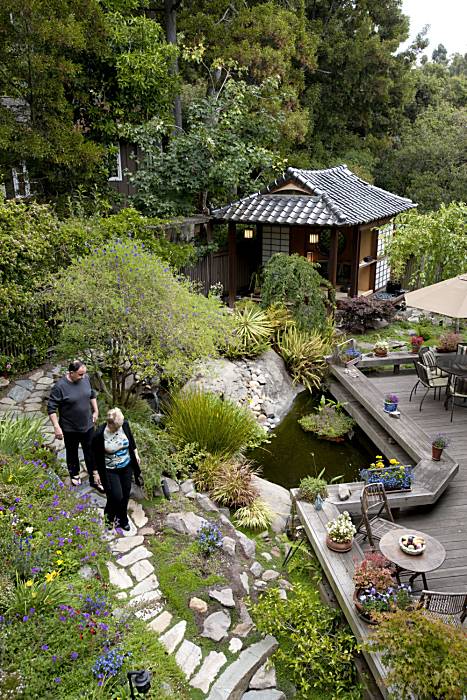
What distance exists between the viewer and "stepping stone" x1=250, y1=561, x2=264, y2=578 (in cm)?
602

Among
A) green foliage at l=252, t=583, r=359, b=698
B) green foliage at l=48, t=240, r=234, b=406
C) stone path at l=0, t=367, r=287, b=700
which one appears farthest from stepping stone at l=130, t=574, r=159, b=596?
green foliage at l=48, t=240, r=234, b=406

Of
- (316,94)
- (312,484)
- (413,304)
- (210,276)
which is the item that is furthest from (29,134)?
(316,94)

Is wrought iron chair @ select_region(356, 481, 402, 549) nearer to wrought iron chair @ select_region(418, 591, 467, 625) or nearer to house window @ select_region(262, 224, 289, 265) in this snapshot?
wrought iron chair @ select_region(418, 591, 467, 625)

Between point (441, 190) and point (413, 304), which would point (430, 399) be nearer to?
point (413, 304)

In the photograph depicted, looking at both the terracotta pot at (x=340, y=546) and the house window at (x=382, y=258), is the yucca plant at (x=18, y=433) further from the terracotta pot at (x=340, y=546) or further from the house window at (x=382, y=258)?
the house window at (x=382, y=258)

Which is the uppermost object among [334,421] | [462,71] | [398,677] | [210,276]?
[462,71]

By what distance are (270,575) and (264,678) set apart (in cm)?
132

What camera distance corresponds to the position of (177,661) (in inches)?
185

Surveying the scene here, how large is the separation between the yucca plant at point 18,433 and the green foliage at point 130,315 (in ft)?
3.96

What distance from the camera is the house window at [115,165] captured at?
14.0 m

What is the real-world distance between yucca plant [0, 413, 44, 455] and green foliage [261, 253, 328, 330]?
652 centimetres

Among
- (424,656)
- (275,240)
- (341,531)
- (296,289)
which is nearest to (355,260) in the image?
(275,240)

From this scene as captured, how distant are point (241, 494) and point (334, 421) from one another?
136 inches

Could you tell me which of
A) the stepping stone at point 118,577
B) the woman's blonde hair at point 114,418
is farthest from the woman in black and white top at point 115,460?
the stepping stone at point 118,577
